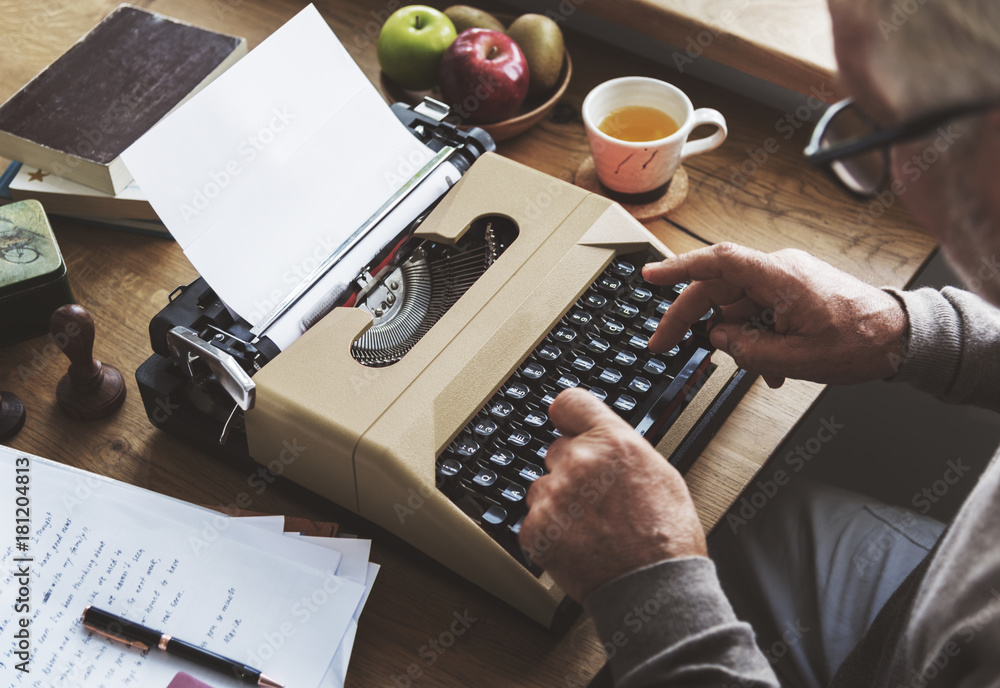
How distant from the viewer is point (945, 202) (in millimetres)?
678

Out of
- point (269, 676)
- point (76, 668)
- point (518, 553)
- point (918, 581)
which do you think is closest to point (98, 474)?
point (76, 668)

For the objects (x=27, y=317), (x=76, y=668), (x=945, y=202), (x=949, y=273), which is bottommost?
(x=949, y=273)

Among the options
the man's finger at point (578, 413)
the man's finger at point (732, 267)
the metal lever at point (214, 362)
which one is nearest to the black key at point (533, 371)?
the man's finger at point (578, 413)

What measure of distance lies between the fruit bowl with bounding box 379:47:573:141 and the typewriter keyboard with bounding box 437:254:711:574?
386 millimetres

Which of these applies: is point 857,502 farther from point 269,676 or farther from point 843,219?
point 269,676

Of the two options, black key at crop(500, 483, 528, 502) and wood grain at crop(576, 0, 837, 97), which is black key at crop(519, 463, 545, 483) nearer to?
black key at crop(500, 483, 528, 502)

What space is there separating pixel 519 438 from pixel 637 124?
2.04ft

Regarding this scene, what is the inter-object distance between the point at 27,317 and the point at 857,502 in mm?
1222

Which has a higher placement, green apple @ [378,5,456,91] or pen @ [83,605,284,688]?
green apple @ [378,5,456,91]

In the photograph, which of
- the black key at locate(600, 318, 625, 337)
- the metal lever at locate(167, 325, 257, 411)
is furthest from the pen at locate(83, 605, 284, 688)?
the black key at locate(600, 318, 625, 337)

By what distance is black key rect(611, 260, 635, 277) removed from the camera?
117 centimetres

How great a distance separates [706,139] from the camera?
138 centimetres

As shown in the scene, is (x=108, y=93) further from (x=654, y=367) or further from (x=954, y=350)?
(x=954, y=350)

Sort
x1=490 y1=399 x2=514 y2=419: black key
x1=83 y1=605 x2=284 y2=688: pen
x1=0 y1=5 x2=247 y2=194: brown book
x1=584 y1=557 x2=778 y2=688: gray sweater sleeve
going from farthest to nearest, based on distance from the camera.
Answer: x1=0 y1=5 x2=247 y2=194: brown book, x1=490 y1=399 x2=514 y2=419: black key, x1=83 y1=605 x2=284 y2=688: pen, x1=584 y1=557 x2=778 y2=688: gray sweater sleeve
